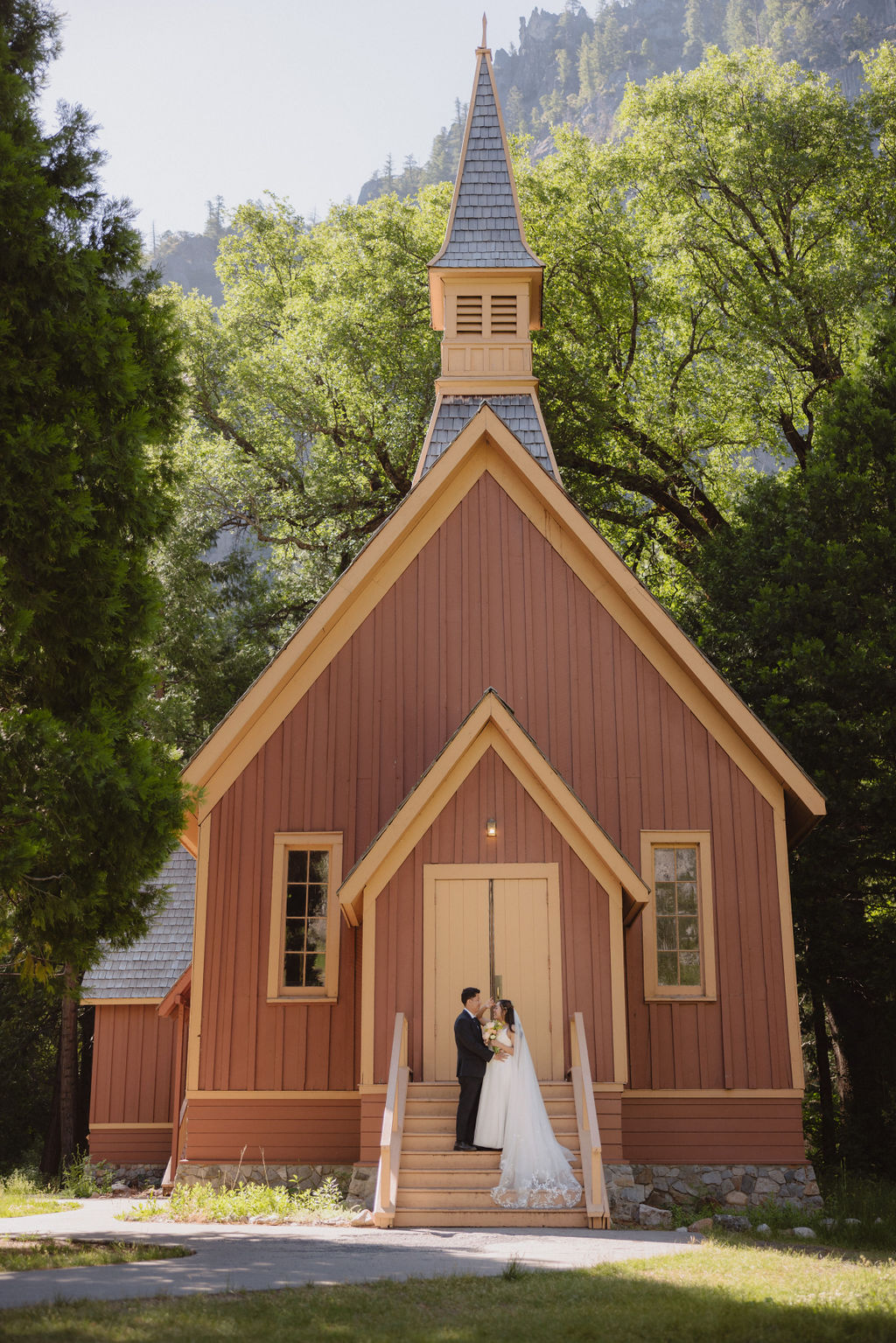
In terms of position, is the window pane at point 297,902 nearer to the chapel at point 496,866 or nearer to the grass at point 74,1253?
the chapel at point 496,866

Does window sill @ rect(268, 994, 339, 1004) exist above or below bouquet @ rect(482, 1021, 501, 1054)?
above

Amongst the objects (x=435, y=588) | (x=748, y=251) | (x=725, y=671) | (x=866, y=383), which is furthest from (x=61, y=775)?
Answer: (x=748, y=251)

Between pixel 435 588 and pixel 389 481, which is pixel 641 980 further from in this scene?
pixel 389 481

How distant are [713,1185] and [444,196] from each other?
2422cm

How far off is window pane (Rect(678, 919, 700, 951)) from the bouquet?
3.34 meters

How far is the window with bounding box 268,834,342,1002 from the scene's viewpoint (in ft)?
44.6

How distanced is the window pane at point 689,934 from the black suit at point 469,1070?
3.44m

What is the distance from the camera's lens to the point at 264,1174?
12.9m

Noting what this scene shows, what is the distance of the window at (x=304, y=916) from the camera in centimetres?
1359

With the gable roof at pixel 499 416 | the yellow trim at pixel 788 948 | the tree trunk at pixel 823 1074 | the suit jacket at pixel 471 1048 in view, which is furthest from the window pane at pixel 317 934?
the tree trunk at pixel 823 1074

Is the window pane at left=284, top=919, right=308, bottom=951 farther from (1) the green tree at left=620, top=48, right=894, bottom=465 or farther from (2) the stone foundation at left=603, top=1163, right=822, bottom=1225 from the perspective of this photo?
(1) the green tree at left=620, top=48, right=894, bottom=465

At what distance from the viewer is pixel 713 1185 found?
12.8m

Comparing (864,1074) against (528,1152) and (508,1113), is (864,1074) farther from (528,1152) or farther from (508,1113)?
(528,1152)

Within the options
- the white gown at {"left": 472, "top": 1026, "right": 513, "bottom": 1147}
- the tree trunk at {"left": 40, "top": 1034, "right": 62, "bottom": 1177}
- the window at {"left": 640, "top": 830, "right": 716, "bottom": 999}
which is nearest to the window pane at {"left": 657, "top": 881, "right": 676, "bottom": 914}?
the window at {"left": 640, "top": 830, "right": 716, "bottom": 999}
